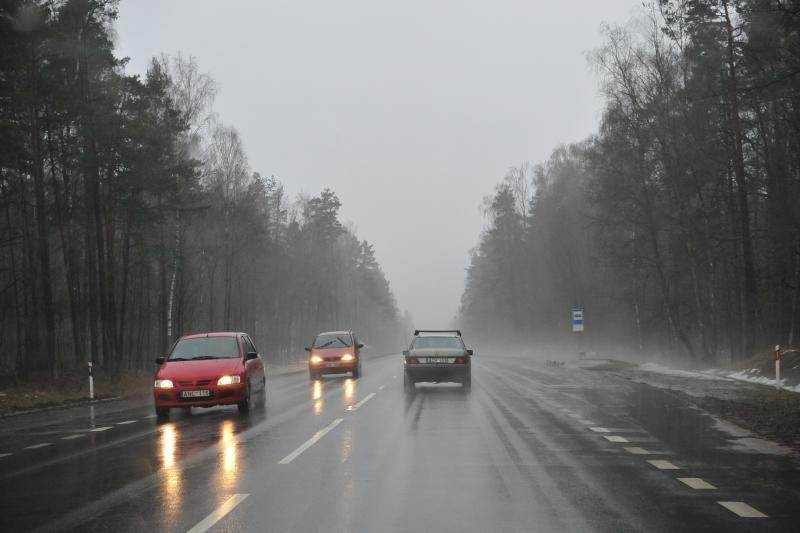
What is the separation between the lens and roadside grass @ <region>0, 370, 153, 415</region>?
809 inches

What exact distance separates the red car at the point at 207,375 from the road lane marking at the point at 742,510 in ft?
36.0

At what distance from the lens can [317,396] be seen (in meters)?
21.3

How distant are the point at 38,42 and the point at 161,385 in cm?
1441

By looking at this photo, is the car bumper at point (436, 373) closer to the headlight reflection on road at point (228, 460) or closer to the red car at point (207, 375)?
the red car at point (207, 375)

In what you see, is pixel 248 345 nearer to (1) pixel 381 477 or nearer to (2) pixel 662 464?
(1) pixel 381 477

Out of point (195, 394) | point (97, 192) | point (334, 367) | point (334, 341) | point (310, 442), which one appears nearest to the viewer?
point (310, 442)

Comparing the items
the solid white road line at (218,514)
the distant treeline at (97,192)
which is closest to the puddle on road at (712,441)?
the solid white road line at (218,514)

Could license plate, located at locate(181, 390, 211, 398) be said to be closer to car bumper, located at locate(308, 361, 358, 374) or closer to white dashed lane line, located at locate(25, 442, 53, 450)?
white dashed lane line, located at locate(25, 442, 53, 450)

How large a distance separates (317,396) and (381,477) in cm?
1297

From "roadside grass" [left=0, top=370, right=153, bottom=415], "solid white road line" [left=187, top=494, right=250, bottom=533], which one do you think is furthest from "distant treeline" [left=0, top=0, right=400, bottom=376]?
"solid white road line" [left=187, top=494, right=250, bottom=533]

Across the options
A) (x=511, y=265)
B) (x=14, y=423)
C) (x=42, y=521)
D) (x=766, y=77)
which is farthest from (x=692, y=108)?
(x=511, y=265)

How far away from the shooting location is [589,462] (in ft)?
31.0

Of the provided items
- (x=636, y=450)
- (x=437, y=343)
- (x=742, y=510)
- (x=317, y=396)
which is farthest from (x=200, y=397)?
(x=742, y=510)

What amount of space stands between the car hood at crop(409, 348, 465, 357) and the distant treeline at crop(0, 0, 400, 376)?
42.0 feet
